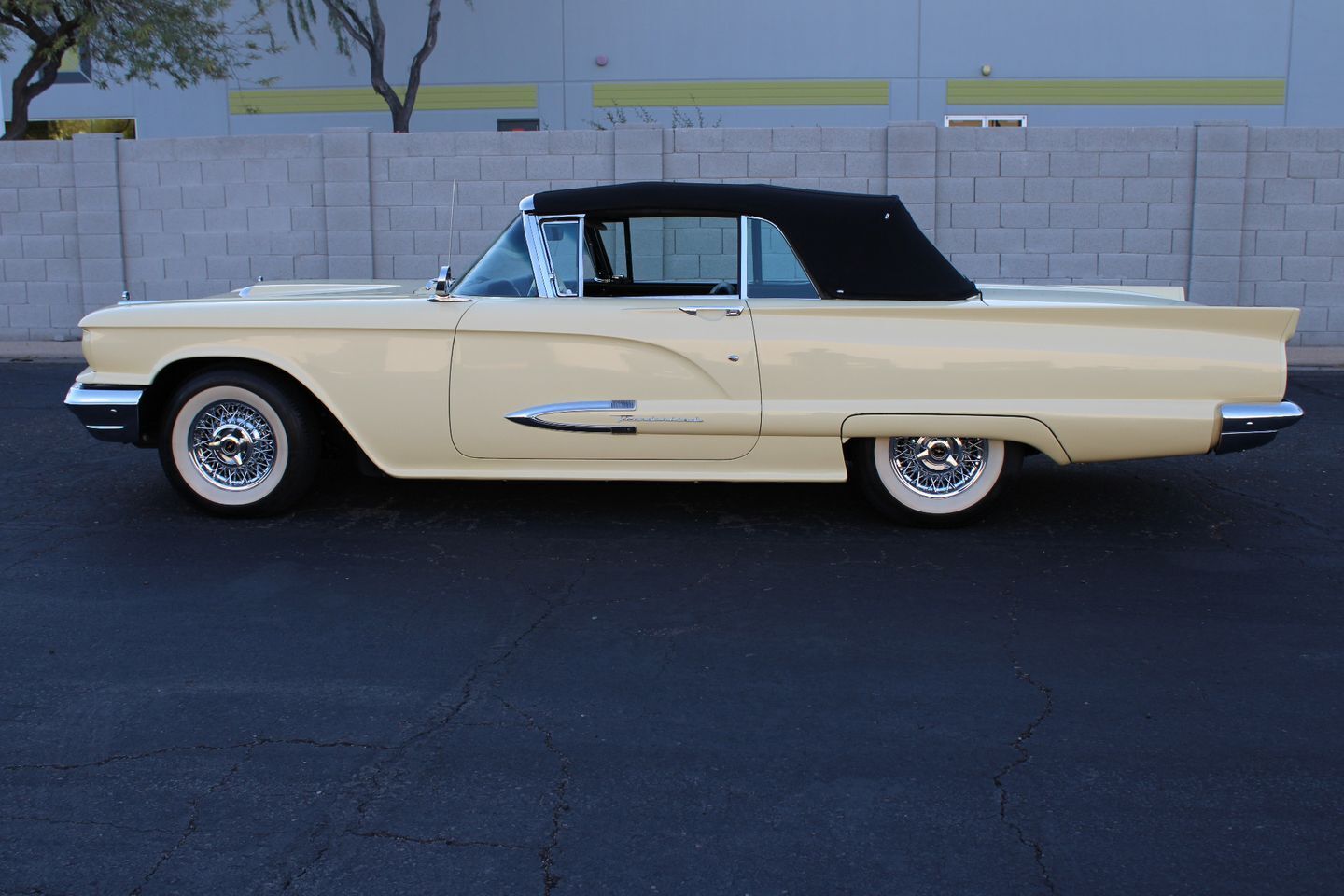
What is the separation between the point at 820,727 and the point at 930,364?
2406 mm

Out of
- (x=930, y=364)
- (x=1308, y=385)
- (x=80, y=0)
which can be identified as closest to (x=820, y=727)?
(x=930, y=364)

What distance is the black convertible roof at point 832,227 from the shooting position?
602 centimetres

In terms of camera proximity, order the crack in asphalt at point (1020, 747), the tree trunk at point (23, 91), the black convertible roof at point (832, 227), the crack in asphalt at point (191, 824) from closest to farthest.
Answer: the crack in asphalt at point (191, 824)
the crack in asphalt at point (1020, 747)
the black convertible roof at point (832, 227)
the tree trunk at point (23, 91)

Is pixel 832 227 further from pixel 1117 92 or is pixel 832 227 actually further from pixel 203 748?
pixel 1117 92

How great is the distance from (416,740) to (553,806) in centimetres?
59

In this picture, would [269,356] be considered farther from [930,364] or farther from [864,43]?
[864,43]

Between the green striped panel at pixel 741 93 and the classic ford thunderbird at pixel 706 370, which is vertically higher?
the green striped panel at pixel 741 93

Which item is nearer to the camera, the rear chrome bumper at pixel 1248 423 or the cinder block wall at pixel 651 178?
the rear chrome bumper at pixel 1248 423

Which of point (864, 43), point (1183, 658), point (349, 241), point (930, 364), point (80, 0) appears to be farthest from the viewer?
point (864, 43)

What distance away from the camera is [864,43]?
76.5 feet

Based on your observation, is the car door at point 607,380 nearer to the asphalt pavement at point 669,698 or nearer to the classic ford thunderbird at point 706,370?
the classic ford thunderbird at point 706,370

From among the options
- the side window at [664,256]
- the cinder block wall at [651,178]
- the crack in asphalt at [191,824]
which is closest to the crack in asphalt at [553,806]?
the crack in asphalt at [191,824]

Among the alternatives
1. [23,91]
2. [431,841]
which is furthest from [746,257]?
[23,91]

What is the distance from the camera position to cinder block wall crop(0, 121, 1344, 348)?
1336 cm
